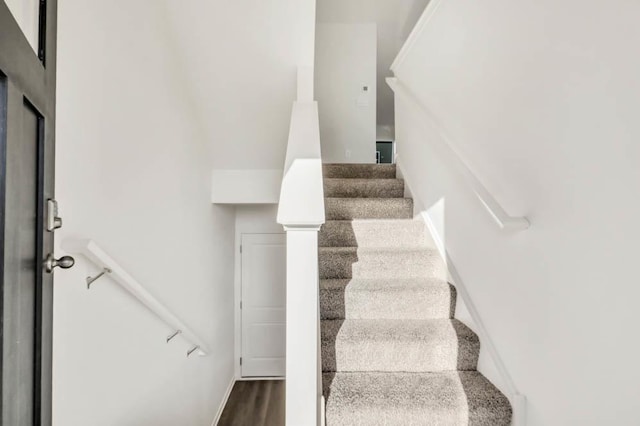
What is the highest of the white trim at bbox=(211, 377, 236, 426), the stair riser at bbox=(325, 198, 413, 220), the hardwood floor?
the stair riser at bbox=(325, 198, 413, 220)

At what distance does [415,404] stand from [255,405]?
263cm

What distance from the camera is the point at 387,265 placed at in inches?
86.8

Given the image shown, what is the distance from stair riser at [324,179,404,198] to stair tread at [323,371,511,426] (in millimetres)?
1593

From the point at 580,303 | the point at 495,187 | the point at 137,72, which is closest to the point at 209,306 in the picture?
the point at 137,72

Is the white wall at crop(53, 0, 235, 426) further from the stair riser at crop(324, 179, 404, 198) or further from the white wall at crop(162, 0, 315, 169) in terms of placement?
the stair riser at crop(324, 179, 404, 198)

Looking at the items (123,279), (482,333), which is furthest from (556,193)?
(123,279)

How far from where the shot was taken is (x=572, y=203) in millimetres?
1141

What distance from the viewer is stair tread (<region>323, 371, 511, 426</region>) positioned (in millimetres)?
1453

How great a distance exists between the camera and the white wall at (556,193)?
0.96 metres

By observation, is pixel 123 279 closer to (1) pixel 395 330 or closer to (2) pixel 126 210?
(2) pixel 126 210

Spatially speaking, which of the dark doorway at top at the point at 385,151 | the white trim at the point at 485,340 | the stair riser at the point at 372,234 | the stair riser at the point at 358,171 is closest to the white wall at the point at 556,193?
the white trim at the point at 485,340

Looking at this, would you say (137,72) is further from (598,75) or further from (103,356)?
(598,75)

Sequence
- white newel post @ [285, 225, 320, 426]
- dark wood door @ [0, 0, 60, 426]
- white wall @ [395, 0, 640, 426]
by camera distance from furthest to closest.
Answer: white newel post @ [285, 225, 320, 426] < white wall @ [395, 0, 640, 426] < dark wood door @ [0, 0, 60, 426]

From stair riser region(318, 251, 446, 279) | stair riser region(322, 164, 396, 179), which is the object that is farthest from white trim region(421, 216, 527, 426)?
stair riser region(322, 164, 396, 179)
